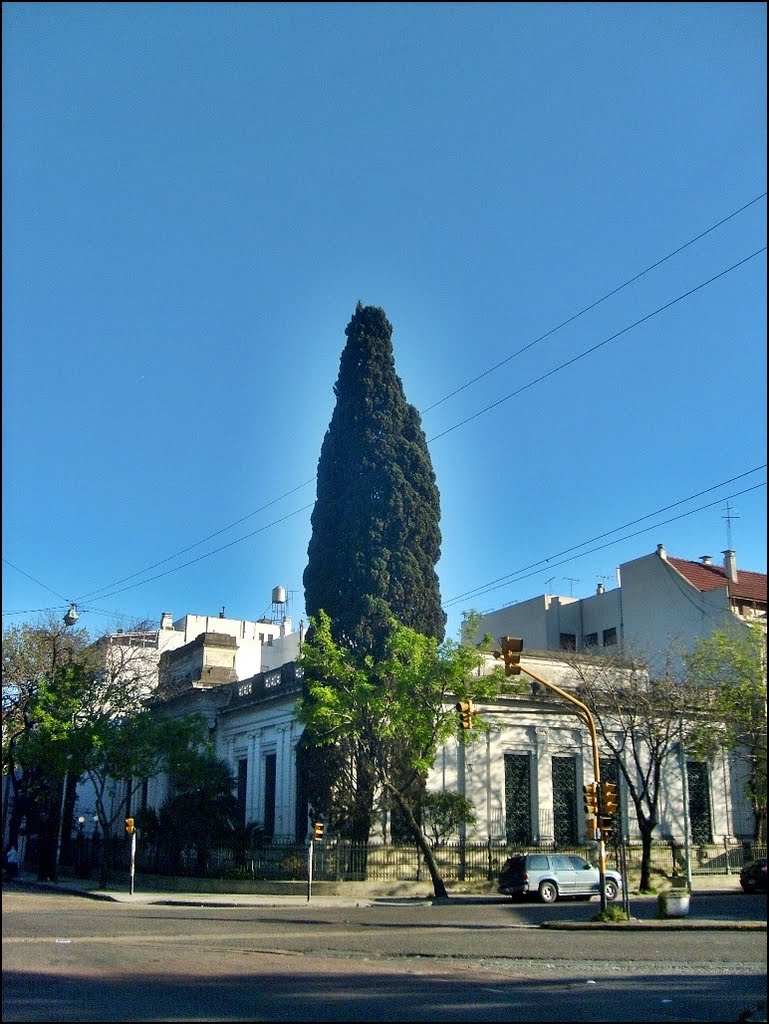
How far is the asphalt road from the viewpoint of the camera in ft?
38.1

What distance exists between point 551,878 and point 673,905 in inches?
315

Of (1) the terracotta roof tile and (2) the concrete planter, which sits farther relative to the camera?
(1) the terracotta roof tile

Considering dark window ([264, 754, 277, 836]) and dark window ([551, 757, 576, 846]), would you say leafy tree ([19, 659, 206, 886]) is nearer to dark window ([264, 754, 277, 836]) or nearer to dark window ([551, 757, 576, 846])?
dark window ([264, 754, 277, 836])

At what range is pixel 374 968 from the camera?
620 inches

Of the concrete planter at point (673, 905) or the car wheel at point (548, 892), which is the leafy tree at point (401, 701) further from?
the concrete planter at point (673, 905)

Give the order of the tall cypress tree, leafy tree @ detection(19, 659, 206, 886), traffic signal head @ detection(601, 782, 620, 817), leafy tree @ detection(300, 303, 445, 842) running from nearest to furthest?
traffic signal head @ detection(601, 782, 620, 817) < leafy tree @ detection(300, 303, 445, 842) < the tall cypress tree < leafy tree @ detection(19, 659, 206, 886)

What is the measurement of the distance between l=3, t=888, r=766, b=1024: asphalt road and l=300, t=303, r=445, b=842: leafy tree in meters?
10.5

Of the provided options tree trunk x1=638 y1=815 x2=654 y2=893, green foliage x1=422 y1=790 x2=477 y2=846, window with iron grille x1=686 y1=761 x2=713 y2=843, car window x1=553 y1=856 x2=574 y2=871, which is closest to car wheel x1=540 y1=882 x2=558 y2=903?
car window x1=553 y1=856 x2=574 y2=871

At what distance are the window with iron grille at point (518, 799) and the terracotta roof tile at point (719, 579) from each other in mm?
16387

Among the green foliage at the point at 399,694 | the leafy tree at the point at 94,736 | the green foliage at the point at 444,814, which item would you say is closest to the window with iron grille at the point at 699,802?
the green foliage at the point at 444,814

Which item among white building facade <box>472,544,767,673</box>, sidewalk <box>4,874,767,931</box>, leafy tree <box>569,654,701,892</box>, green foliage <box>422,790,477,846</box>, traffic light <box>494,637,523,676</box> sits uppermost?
white building facade <box>472,544,767,673</box>

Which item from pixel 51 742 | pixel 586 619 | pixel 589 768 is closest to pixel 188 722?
pixel 51 742

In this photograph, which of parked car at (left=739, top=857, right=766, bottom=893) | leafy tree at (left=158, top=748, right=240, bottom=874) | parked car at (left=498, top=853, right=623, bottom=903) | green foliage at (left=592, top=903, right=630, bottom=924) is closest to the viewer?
green foliage at (left=592, top=903, right=630, bottom=924)

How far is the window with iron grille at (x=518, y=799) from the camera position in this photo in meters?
41.0
